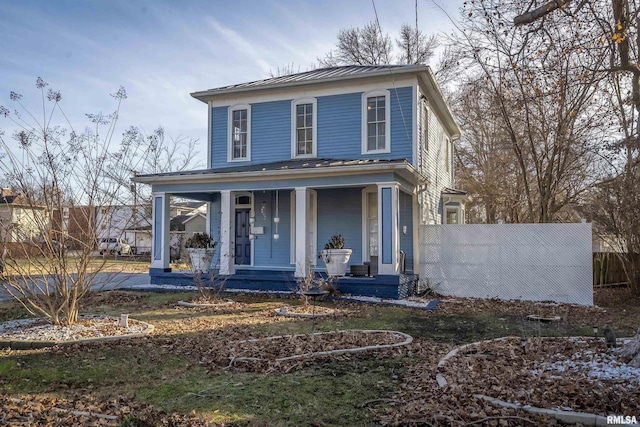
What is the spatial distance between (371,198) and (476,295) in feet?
13.5

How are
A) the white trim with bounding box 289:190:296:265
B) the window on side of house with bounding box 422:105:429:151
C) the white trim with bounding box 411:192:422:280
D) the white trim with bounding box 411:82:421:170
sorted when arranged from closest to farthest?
1. the white trim with bounding box 411:82:421:170
2. the white trim with bounding box 411:192:422:280
3. the window on side of house with bounding box 422:105:429:151
4. the white trim with bounding box 289:190:296:265

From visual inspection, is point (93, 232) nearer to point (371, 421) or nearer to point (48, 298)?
point (48, 298)

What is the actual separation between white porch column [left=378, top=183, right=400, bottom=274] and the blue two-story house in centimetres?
2

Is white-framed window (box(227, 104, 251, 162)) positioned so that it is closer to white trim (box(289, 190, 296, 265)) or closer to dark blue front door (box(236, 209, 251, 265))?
dark blue front door (box(236, 209, 251, 265))

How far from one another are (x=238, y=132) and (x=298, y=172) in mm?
4081

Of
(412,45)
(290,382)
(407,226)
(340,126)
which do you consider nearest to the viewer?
(290,382)

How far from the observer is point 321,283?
11.0 metres

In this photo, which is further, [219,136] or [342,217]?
[219,136]

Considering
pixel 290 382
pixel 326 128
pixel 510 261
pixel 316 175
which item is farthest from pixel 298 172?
pixel 290 382

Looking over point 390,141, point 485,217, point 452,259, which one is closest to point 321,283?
point 452,259

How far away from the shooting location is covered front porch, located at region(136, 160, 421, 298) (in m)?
11.2

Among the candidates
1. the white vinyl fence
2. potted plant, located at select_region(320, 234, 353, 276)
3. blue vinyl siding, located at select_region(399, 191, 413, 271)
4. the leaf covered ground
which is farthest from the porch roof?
the leaf covered ground

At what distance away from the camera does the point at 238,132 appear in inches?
588

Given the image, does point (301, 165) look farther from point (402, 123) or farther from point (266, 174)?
point (402, 123)
